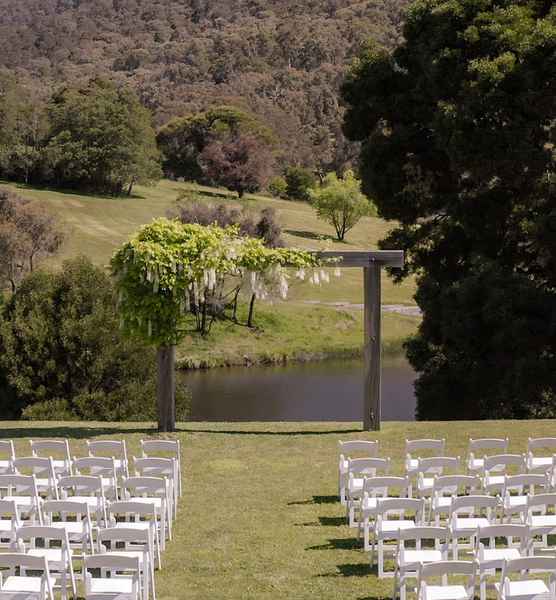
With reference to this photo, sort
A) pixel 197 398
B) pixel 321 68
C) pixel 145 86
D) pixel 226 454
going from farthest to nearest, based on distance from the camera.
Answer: pixel 321 68 < pixel 145 86 < pixel 197 398 < pixel 226 454

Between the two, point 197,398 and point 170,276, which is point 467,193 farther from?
point 197,398

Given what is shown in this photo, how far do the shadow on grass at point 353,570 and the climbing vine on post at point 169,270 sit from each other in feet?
27.7

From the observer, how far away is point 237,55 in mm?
144125

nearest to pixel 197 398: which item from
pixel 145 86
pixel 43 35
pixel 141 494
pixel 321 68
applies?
pixel 141 494

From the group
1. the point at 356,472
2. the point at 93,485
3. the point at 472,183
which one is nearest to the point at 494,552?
the point at 356,472

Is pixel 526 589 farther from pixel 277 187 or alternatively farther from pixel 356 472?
pixel 277 187

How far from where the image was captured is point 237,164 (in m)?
88.3

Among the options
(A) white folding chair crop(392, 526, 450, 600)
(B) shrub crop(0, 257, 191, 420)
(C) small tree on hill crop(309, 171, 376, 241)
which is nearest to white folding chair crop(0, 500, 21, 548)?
(A) white folding chair crop(392, 526, 450, 600)

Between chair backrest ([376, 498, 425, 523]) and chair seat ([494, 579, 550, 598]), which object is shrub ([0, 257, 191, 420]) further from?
chair seat ([494, 579, 550, 598])

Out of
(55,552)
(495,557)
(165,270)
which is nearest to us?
(495,557)

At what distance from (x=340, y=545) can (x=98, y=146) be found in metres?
69.0

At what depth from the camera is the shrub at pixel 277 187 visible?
299 feet

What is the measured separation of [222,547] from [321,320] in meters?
46.0

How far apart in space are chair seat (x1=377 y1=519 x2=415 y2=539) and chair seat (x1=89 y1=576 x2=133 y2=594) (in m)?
2.35
